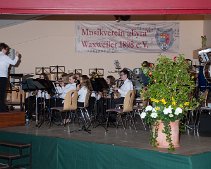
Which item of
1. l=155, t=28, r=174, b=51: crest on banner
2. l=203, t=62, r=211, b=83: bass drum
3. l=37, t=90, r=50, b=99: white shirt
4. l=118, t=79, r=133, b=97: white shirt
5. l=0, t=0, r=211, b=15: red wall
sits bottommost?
l=37, t=90, r=50, b=99: white shirt

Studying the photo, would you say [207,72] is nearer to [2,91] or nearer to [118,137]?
[118,137]

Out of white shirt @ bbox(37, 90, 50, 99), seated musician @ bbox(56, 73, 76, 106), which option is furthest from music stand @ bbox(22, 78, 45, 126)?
white shirt @ bbox(37, 90, 50, 99)

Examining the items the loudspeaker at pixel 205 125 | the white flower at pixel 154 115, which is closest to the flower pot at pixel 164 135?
the white flower at pixel 154 115

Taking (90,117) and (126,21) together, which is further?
(126,21)

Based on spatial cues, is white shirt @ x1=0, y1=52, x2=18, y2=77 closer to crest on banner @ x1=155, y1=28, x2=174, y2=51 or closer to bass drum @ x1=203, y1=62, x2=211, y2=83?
bass drum @ x1=203, y1=62, x2=211, y2=83

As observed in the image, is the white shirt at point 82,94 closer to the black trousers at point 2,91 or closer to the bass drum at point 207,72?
the black trousers at point 2,91

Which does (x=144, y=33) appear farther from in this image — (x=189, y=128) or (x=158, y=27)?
(x=189, y=128)

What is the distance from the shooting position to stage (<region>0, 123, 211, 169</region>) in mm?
5641

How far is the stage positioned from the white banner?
6375 millimetres

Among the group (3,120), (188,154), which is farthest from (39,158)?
(188,154)

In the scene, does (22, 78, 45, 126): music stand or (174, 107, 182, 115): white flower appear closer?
(174, 107, 182, 115): white flower

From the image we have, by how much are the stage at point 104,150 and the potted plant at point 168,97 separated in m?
0.26

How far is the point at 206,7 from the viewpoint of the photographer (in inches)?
96.0

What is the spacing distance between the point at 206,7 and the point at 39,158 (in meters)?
5.81
